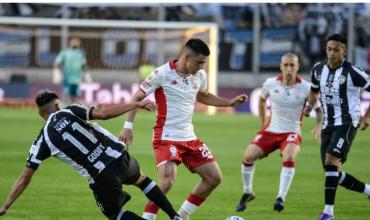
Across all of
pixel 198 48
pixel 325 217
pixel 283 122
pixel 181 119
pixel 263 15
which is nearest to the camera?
pixel 198 48

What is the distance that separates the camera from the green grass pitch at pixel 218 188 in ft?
37.7

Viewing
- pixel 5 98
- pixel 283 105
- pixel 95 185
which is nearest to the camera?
pixel 95 185

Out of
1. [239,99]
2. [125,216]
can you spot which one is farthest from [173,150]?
[125,216]

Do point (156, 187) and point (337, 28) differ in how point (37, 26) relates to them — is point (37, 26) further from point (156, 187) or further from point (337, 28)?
point (156, 187)

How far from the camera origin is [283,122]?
12.6 meters

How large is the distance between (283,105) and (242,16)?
95.0 feet

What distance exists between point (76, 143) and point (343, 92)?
3.90 meters

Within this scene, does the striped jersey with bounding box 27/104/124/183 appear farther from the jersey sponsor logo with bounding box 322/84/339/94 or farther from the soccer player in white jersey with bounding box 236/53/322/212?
the soccer player in white jersey with bounding box 236/53/322/212

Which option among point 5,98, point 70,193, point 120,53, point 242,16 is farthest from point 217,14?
point 70,193

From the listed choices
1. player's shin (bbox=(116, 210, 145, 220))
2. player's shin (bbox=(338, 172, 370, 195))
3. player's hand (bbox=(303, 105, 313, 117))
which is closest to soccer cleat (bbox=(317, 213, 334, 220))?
player's shin (bbox=(338, 172, 370, 195))

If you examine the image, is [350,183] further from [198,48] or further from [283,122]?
[198,48]

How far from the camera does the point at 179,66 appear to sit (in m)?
10.0

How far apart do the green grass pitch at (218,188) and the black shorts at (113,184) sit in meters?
2.03

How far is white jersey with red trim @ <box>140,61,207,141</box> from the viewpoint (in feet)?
32.7
